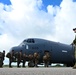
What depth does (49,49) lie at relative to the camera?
34688 millimetres

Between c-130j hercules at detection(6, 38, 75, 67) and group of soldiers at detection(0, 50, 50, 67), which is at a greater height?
c-130j hercules at detection(6, 38, 75, 67)

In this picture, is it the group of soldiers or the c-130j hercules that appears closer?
the group of soldiers

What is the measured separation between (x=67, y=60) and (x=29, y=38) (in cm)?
525

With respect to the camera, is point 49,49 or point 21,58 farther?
point 49,49

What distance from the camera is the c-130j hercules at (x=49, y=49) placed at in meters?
34.2

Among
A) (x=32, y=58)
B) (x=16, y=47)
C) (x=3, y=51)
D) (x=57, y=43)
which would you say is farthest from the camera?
(x=57, y=43)

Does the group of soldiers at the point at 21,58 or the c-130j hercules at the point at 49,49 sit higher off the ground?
the c-130j hercules at the point at 49,49

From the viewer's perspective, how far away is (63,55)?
118 feet

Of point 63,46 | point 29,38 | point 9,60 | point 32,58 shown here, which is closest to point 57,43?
point 63,46

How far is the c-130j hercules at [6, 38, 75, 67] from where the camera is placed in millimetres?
34250

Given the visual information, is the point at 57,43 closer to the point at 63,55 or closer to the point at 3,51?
the point at 63,55

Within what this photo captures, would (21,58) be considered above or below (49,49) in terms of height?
below

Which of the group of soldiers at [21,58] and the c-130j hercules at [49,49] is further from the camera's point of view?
the c-130j hercules at [49,49]

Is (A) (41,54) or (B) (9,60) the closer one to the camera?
(B) (9,60)
